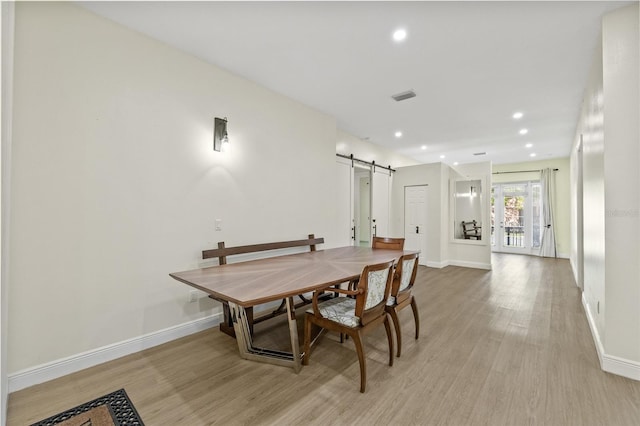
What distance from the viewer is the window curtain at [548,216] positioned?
7.93 metres

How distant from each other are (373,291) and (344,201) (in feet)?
11.3

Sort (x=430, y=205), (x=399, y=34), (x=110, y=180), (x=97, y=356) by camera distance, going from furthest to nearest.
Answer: (x=430, y=205) < (x=399, y=34) < (x=110, y=180) < (x=97, y=356)

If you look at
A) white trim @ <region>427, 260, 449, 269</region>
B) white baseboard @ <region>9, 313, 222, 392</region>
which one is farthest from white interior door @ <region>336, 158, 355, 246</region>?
white baseboard @ <region>9, 313, 222, 392</region>

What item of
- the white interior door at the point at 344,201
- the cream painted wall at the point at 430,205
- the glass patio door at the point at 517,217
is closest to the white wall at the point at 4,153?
the white interior door at the point at 344,201

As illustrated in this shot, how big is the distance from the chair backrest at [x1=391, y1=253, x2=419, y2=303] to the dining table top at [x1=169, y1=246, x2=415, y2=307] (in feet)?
1.14

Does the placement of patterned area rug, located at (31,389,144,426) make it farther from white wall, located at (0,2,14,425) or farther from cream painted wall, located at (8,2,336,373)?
cream painted wall, located at (8,2,336,373)

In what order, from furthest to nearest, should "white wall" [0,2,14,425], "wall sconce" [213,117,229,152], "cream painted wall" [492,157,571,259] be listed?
"cream painted wall" [492,157,571,259] → "wall sconce" [213,117,229,152] → "white wall" [0,2,14,425]

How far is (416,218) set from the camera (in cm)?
685

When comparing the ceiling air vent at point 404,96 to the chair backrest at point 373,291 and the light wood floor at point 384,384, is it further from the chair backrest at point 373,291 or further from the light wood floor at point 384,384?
the light wood floor at point 384,384

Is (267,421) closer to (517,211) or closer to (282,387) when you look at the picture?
(282,387)

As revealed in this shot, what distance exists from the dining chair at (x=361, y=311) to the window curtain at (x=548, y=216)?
825 cm

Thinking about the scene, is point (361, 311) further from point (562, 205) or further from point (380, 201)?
point (562, 205)

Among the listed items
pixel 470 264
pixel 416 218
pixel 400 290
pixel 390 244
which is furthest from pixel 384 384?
pixel 470 264

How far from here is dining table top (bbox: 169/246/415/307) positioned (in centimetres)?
190
